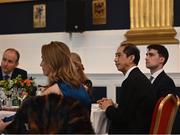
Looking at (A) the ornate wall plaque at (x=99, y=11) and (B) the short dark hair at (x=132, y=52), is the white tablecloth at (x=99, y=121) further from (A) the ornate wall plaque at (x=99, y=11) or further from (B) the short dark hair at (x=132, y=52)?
(A) the ornate wall plaque at (x=99, y=11)

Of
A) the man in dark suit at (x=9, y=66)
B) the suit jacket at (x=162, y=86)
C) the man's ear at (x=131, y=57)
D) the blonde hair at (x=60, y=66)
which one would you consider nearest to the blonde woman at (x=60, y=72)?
the blonde hair at (x=60, y=66)

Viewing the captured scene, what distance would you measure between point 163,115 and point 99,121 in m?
0.64

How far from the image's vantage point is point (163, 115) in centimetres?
346

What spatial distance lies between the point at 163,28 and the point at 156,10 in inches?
12.4

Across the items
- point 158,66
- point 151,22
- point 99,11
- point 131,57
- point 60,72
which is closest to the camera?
point 60,72

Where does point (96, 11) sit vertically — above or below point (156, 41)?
above

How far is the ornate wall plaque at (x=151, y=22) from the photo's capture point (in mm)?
6496

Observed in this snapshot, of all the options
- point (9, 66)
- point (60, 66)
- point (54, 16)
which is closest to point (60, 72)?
point (60, 66)

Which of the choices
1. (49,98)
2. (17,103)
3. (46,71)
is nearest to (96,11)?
(17,103)

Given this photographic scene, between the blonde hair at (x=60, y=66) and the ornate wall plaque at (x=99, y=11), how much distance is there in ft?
13.2

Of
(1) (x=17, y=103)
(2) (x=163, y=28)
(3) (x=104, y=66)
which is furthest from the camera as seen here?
(3) (x=104, y=66)

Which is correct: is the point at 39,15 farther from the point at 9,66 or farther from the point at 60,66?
the point at 60,66

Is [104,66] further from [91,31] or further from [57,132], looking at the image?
[57,132]

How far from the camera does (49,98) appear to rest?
4.69 feet
